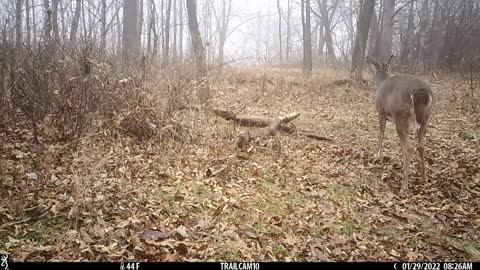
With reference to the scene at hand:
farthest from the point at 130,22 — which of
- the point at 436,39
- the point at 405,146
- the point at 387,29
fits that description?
the point at 436,39

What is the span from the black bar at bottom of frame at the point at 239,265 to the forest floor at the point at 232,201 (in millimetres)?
80

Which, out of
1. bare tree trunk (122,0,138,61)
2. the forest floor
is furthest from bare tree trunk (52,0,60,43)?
bare tree trunk (122,0,138,61)

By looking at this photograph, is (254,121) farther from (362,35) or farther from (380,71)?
(362,35)

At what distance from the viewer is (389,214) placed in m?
4.96

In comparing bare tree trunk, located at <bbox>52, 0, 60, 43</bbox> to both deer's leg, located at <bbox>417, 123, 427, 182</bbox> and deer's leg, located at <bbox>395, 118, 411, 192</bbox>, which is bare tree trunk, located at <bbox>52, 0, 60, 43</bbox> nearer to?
deer's leg, located at <bbox>395, 118, 411, 192</bbox>

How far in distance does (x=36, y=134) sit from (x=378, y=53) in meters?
15.6

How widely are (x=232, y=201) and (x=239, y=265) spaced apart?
1.18 meters

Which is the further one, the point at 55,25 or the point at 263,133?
the point at 55,25

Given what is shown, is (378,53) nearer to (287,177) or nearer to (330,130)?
(330,130)

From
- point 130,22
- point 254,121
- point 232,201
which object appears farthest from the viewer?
point 130,22

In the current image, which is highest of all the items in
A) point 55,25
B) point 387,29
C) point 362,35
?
point 387,29

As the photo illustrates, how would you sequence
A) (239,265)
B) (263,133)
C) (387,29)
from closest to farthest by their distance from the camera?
(239,265)
(263,133)
(387,29)

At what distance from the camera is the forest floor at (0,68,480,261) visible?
3820 millimetres

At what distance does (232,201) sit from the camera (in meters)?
4.73
